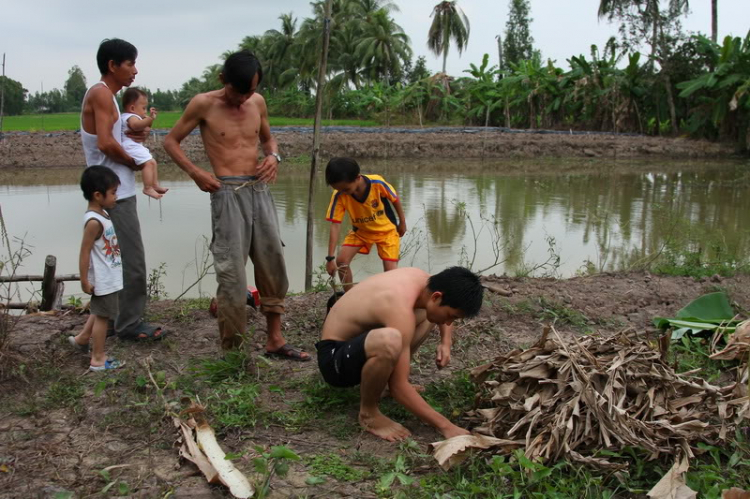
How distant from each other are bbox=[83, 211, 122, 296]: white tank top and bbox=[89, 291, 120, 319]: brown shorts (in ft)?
0.08

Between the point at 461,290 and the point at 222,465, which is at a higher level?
the point at 461,290

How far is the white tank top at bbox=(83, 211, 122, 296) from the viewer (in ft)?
10.6

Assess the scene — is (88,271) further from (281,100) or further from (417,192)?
(281,100)

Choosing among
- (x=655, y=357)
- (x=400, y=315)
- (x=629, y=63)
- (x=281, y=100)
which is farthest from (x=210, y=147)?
(x=281, y=100)

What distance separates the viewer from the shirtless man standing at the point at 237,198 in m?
3.30

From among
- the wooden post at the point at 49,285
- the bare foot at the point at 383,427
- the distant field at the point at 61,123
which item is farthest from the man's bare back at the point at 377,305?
the distant field at the point at 61,123

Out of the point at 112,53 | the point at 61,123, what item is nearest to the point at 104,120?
the point at 112,53

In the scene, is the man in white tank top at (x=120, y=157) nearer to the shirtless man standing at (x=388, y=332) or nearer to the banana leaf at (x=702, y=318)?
the shirtless man standing at (x=388, y=332)

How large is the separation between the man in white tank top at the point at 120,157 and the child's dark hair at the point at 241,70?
0.66 m

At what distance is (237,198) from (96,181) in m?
0.70

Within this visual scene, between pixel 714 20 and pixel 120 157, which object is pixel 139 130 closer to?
pixel 120 157

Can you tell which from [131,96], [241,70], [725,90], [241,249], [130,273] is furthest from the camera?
[725,90]

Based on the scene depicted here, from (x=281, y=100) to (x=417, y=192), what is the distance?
80.5 ft

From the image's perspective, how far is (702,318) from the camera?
12.4 ft
